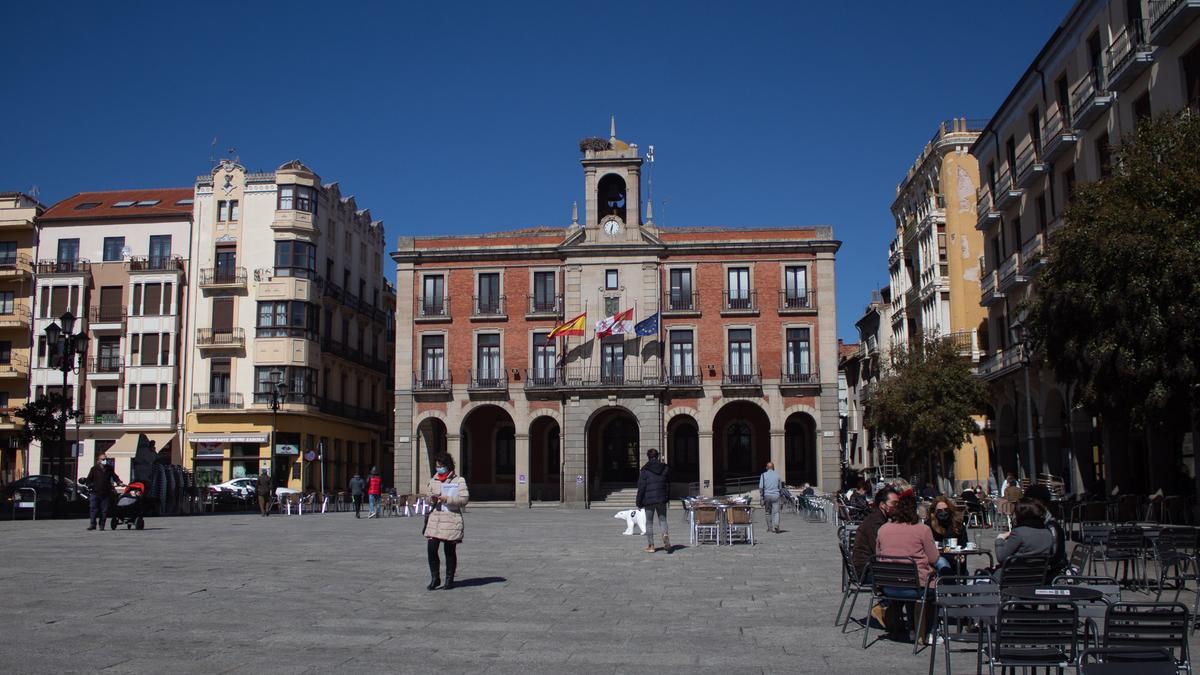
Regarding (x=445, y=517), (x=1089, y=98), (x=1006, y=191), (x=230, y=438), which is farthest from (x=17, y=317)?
(x=1089, y=98)

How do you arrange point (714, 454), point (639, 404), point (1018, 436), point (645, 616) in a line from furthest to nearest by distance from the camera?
point (714, 454) < point (639, 404) < point (1018, 436) < point (645, 616)

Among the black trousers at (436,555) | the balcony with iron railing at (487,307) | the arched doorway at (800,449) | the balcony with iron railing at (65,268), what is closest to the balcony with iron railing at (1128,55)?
the black trousers at (436,555)

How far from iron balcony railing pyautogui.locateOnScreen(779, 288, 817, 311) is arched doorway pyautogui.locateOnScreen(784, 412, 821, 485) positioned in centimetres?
548

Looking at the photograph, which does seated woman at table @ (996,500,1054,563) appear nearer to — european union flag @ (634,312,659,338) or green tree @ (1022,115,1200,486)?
green tree @ (1022,115,1200,486)

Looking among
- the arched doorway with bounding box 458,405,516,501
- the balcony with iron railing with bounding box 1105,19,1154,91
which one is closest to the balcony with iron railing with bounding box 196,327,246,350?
the arched doorway with bounding box 458,405,516,501

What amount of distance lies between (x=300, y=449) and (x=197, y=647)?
4633 centimetres

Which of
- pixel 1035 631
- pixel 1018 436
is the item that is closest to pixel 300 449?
pixel 1018 436

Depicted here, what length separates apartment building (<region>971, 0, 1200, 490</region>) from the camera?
24625 mm

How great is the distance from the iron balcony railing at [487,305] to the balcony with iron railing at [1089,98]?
28.1m

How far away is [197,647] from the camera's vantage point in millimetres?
9750

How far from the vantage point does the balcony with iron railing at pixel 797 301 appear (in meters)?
50.5

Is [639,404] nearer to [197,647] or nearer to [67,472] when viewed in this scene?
[67,472]

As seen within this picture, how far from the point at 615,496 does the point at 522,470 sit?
4.46 metres

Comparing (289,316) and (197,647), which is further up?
(289,316)
